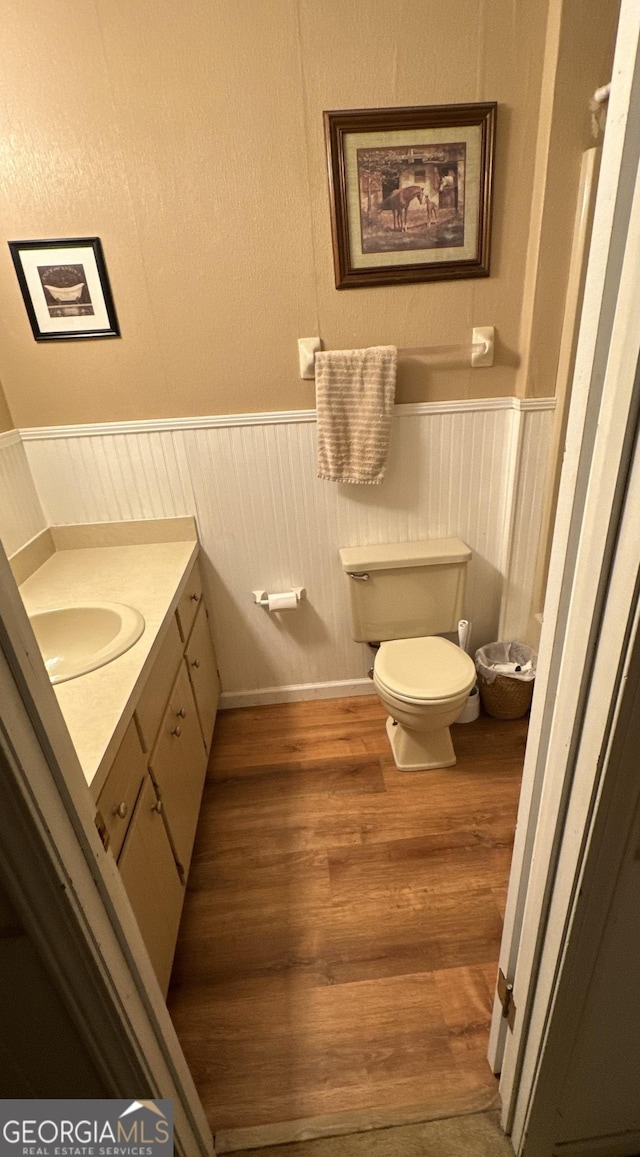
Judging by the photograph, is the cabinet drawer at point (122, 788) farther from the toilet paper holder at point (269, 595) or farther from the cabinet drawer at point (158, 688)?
the toilet paper holder at point (269, 595)

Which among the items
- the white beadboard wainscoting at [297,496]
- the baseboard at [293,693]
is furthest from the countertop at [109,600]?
the baseboard at [293,693]

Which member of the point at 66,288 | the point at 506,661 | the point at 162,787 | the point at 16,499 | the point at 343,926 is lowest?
the point at 343,926

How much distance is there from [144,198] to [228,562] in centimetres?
120

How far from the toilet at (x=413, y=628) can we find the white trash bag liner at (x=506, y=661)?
20cm

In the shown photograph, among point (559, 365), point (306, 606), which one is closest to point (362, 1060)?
point (306, 606)

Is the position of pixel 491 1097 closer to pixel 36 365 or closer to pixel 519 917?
pixel 519 917

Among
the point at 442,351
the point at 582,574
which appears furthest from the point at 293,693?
the point at 582,574

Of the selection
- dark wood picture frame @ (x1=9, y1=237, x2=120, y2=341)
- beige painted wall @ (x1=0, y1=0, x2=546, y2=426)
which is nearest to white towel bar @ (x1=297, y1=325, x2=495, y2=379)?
beige painted wall @ (x1=0, y1=0, x2=546, y2=426)

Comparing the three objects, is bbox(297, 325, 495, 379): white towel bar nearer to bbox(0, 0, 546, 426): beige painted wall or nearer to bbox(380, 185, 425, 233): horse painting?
bbox(0, 0, 546, 426): beige painted wall

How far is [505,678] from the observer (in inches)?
82.4

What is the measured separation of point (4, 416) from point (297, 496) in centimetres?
103

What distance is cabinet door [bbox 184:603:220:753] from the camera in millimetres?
1823

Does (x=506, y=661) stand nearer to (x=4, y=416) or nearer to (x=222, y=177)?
(x=222, y=177)

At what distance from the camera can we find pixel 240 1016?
1.31 meters
